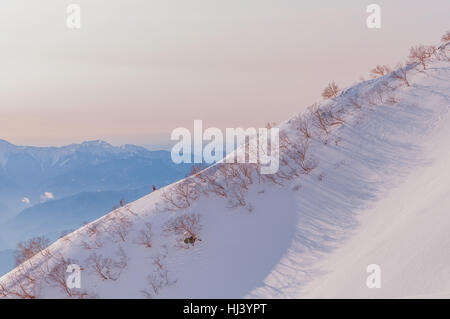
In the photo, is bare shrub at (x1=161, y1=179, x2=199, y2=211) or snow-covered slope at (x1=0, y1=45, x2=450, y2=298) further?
bare shrub at (x1=161, y1=179, x2=199, y2=211)

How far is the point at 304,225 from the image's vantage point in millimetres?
16438

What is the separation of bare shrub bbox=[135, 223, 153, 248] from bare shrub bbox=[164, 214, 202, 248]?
1.03 metres

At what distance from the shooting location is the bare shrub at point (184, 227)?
1752 cm

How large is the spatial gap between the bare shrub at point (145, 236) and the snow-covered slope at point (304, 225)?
5.9 inches

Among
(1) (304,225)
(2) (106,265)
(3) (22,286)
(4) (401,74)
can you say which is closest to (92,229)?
(2) (106,265)

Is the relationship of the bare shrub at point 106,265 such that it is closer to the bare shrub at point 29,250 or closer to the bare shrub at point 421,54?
the bare shrub at point 29,250

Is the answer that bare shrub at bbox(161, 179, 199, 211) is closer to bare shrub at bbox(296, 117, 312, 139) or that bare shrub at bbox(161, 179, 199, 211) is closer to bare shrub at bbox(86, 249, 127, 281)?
bare shrub at bbox(86, 249, 127, 281)

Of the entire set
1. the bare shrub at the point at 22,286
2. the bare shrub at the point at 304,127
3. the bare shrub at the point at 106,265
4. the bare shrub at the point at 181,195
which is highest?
the bare shrub at the point at 304,127

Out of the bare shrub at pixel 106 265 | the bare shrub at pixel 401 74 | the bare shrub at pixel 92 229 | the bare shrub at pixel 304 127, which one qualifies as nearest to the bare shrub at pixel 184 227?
the bare shrub at pixel 106 265

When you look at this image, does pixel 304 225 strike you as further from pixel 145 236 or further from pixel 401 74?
pixel 401 74

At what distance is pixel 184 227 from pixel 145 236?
2548 mm

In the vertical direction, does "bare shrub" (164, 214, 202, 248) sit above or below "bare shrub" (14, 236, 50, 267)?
above

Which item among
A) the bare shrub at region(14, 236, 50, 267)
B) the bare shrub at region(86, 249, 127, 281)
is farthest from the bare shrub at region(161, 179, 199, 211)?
the bare shrub at region(14, 236, 50, 267)

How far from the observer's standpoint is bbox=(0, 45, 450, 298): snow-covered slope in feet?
35.3
